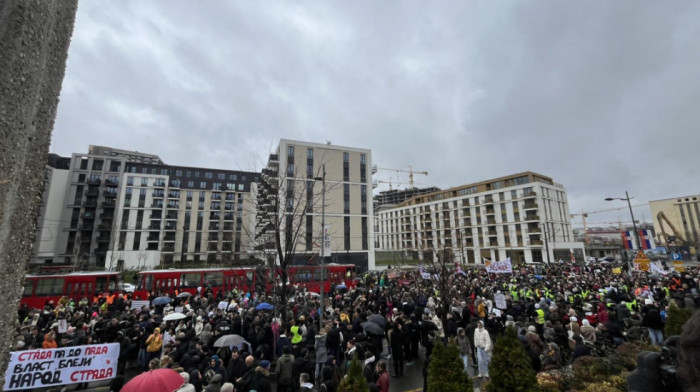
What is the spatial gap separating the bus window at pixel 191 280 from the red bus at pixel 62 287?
4271 mm

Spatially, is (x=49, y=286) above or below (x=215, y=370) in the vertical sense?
above

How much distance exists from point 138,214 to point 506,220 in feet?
266

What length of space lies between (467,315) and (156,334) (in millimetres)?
12019

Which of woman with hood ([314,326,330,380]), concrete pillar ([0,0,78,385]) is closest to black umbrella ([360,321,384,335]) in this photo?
woman with hood ([314,326,330,380])

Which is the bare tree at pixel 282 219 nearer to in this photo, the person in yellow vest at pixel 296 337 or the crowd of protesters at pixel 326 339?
the person in yellow vest at pixel 296 337

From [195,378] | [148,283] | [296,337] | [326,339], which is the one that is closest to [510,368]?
[326,339]

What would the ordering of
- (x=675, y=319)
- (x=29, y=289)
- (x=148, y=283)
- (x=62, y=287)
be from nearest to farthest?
1. (x=675, y=319)
2. (x=29, y=289)
3. (x=62, y=287)
4. (x=148, y=283)

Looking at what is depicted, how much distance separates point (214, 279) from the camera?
23906mm

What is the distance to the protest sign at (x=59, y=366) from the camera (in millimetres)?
7359

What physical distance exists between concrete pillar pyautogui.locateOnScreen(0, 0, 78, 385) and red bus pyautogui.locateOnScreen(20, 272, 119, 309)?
79.7ft

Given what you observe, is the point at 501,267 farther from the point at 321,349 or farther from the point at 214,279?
the point at 214,279

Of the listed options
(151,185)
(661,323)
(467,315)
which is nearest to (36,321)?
(467,315)

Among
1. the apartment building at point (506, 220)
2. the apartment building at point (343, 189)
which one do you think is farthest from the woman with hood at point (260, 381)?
the apartment building at point (506, 220)

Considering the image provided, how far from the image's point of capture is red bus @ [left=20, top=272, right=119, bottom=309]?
746 inches
